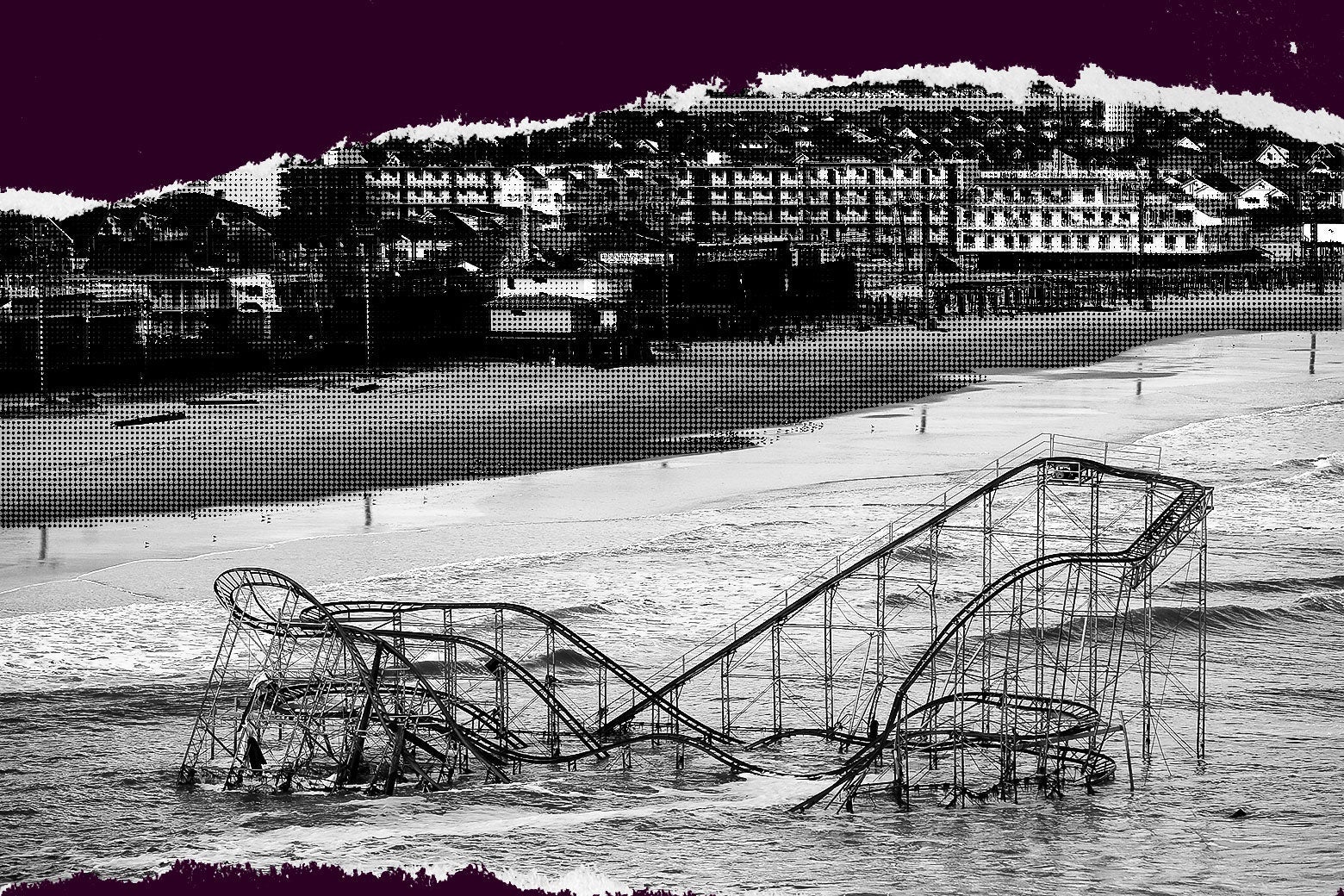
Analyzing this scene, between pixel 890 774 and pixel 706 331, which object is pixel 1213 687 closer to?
pixel 890 774

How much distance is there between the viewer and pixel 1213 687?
77.0 feet

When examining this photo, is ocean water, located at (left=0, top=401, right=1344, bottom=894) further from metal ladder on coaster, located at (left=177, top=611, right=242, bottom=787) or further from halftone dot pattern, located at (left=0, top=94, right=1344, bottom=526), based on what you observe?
halftone dot pattern, located at (left=0, top=94, right=1344, bottom=526)

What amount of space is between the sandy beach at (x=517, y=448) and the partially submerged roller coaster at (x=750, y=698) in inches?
134

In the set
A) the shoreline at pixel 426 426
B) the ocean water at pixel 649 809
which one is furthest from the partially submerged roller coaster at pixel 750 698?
the shoreline at pixel 426 426

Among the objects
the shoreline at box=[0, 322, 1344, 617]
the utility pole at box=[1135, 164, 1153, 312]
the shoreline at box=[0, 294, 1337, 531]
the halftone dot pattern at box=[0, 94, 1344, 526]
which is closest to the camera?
the shoreline at box=[0, 322, 1344, 617]

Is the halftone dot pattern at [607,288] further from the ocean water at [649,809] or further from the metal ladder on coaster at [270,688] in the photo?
the metal ladder on coaster at [270,688]

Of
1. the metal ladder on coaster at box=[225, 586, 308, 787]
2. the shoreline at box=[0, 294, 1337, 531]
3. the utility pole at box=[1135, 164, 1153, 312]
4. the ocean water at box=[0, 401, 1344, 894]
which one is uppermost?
the utility pole at box=[1135, 164, 1153, 312]

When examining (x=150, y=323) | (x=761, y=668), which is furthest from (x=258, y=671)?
(x=150, y=323)

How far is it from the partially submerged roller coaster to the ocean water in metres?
0.46

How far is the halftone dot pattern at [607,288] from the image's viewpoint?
41.5 metres

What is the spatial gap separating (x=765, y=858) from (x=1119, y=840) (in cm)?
335

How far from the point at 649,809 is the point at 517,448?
23.4 m

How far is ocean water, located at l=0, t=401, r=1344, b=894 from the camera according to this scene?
1611 centimetres

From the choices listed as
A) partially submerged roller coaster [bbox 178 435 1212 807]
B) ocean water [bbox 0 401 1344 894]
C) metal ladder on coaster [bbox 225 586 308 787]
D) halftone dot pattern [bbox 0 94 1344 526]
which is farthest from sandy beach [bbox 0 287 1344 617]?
metal ladder on coaster [bbox 225 586 308 787]
